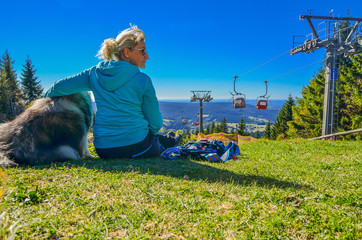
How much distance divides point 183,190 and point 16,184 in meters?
1.88

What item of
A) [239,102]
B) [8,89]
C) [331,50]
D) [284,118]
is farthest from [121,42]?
[284,118]

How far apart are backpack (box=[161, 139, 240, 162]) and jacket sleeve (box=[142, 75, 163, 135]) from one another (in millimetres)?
615

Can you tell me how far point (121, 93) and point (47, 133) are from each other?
4.66 feet

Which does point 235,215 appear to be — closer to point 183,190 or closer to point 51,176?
point 183,190

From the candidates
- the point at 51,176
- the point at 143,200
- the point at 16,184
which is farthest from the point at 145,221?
the point at 51,176

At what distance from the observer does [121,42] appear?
4520mm

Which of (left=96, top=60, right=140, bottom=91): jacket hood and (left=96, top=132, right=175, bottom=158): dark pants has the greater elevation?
(left=96, top=60, right=140, bottom=91): jacket hood

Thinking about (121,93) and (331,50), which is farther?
(331,50)

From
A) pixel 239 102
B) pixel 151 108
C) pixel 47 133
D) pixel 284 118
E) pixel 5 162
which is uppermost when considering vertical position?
pixel 239 102

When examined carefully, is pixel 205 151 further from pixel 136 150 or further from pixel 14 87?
pixel 14 87

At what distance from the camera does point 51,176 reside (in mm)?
3164

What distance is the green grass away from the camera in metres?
1.84

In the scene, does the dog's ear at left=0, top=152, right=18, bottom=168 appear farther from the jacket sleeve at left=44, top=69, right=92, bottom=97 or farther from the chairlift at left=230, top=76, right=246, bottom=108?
the chairlift at left=230, top=76, right=246, bottom=108

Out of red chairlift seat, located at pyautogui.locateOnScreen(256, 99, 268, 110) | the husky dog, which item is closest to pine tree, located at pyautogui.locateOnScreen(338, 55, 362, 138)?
red chairlift seat, located at pyautogui.locateOnScreen(256, 99, 268, 110)
